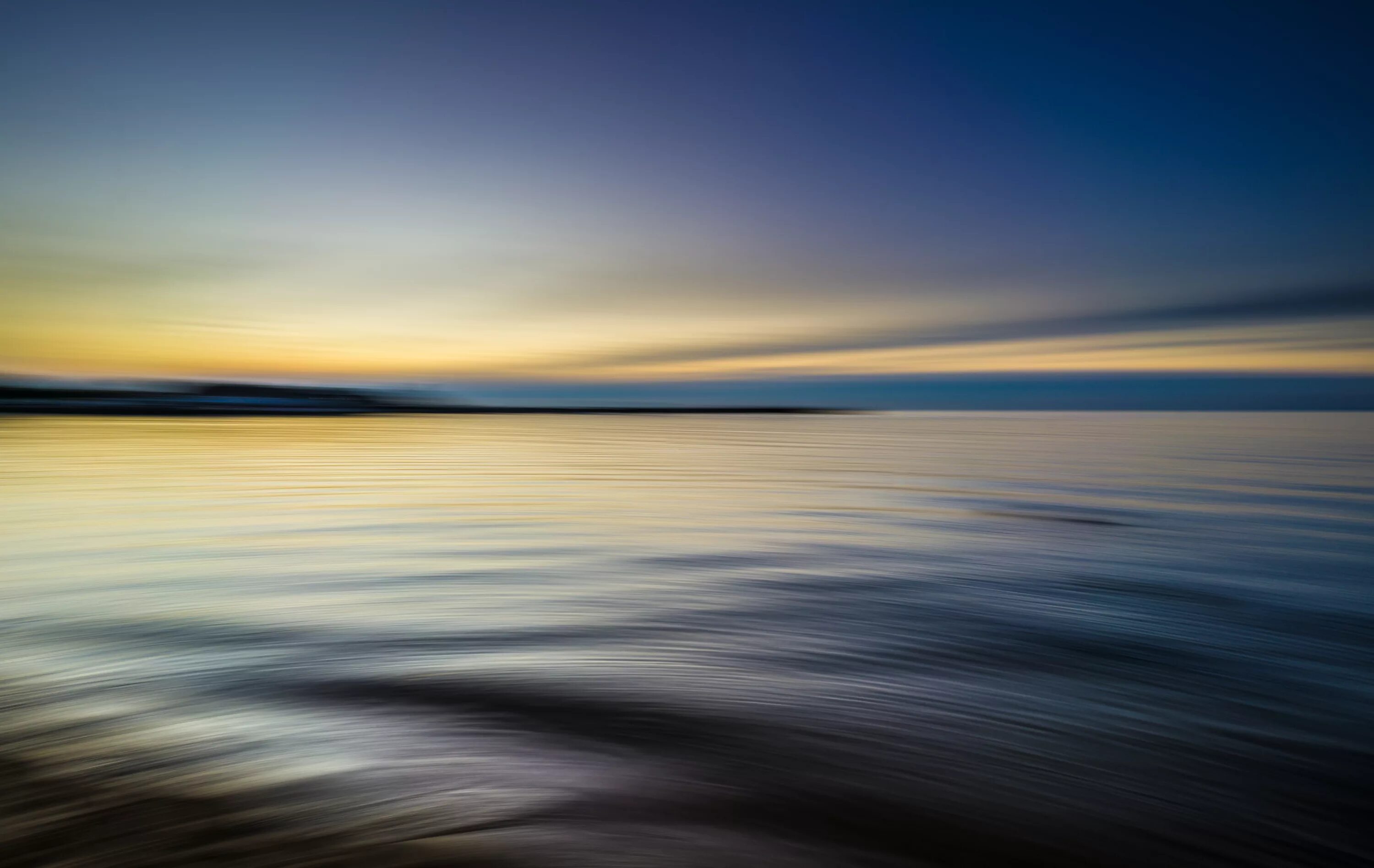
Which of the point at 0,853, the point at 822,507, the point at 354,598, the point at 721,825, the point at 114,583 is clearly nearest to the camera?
the point at 0,853

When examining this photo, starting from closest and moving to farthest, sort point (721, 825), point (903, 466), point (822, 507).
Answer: point (721, 825) → point (822, 507) → point (903, 466)

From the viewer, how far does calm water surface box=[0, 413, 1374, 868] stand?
83.6 inches

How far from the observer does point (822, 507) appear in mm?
9766

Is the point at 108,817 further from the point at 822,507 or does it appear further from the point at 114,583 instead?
the point at 822,507

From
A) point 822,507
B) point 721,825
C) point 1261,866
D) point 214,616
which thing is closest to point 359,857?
point 721,825

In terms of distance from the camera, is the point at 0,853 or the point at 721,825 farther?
the point at 721,825

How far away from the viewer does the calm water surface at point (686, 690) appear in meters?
2.12

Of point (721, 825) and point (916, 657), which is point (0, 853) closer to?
point (721, 825)

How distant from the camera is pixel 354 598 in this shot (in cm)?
491

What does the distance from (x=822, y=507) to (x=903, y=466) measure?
6.89 m

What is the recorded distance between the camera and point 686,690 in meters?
3.34

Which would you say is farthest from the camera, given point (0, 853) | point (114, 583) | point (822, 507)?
point (822, 507)

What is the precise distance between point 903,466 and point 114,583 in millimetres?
13344

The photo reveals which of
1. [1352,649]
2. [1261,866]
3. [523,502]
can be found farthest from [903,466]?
[1261,866]
